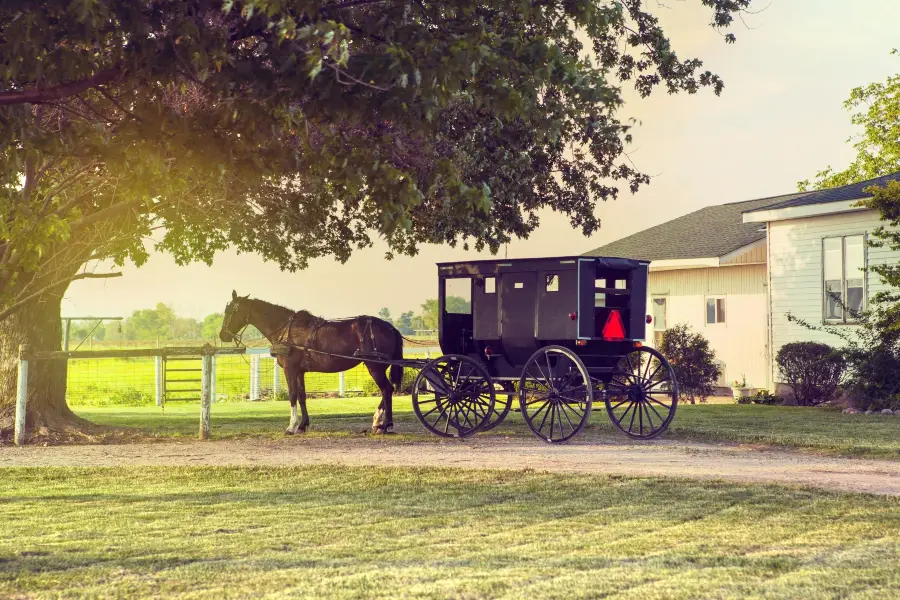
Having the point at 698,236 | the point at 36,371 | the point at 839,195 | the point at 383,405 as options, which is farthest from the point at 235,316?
the point at 698,236

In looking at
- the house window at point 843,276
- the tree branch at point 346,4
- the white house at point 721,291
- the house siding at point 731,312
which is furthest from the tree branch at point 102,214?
the house siding at point 731,312

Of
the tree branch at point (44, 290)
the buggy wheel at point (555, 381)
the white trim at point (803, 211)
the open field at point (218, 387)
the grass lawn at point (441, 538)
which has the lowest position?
the grass lawn at point (441, 538)

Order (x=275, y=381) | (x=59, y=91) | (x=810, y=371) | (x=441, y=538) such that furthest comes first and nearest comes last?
(x=275, y=381) < (x=810, y=371) < (x=59, y=91) < (x=441, y=538)

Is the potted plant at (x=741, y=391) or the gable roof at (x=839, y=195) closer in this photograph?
the gable roof at (x=839, y=195)

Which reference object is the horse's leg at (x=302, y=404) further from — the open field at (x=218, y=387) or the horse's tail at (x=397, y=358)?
the open field at (x=218, y=387)

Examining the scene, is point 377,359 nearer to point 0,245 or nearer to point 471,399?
point 471,399

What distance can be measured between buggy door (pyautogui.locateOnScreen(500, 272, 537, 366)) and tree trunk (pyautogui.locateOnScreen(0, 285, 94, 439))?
25.2 feet

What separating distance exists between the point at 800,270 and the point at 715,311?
14.9 ft

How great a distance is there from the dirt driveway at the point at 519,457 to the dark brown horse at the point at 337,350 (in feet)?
3.66

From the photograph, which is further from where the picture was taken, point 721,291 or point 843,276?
point 721,291

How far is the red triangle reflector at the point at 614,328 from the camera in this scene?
51.2 feet

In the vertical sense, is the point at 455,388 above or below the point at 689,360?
below

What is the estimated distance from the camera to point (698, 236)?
32.3 meters

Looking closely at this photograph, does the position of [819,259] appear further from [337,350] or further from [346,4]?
[346,4]
